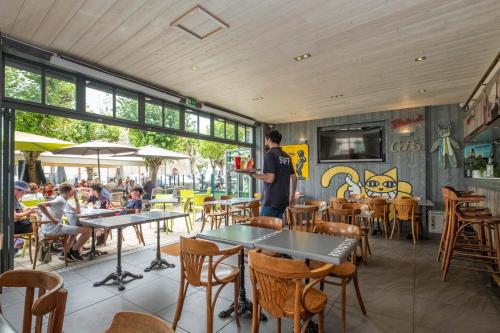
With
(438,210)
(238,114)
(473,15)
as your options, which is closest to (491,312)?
(473,15)

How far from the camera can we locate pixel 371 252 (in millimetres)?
4961

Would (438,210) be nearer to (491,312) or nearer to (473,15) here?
(491,312)

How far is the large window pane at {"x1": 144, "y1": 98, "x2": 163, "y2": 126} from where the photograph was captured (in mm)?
5485

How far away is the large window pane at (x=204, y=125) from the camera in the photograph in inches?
268

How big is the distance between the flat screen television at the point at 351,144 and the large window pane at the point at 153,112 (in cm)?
489

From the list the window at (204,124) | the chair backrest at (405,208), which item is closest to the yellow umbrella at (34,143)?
the window at (204,124)

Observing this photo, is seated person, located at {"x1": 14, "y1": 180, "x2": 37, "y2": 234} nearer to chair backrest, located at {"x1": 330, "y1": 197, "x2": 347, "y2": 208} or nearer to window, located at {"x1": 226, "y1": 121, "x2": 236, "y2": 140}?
window, located at {"x1": 226, "y1": 121, "x2": 236, "y2": 140}

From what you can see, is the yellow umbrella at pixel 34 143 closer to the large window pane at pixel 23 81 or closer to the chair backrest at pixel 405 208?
the large window pane at pixel 23 81

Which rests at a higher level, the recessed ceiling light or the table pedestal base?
the recessed ceiling light

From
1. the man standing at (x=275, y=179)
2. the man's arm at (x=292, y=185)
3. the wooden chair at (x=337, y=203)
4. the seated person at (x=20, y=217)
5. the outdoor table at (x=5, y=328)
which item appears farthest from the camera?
the wooden chair at (x=337, y=203)

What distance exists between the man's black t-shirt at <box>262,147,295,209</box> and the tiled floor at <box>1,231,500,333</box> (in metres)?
1.25

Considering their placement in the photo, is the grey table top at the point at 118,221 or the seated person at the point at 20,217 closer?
the grey table top at the point at 118,221

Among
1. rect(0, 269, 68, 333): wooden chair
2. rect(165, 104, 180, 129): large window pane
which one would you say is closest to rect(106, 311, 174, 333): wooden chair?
rect(0, 269, 68, 333): wooden chair

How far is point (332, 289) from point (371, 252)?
204 centimetres
